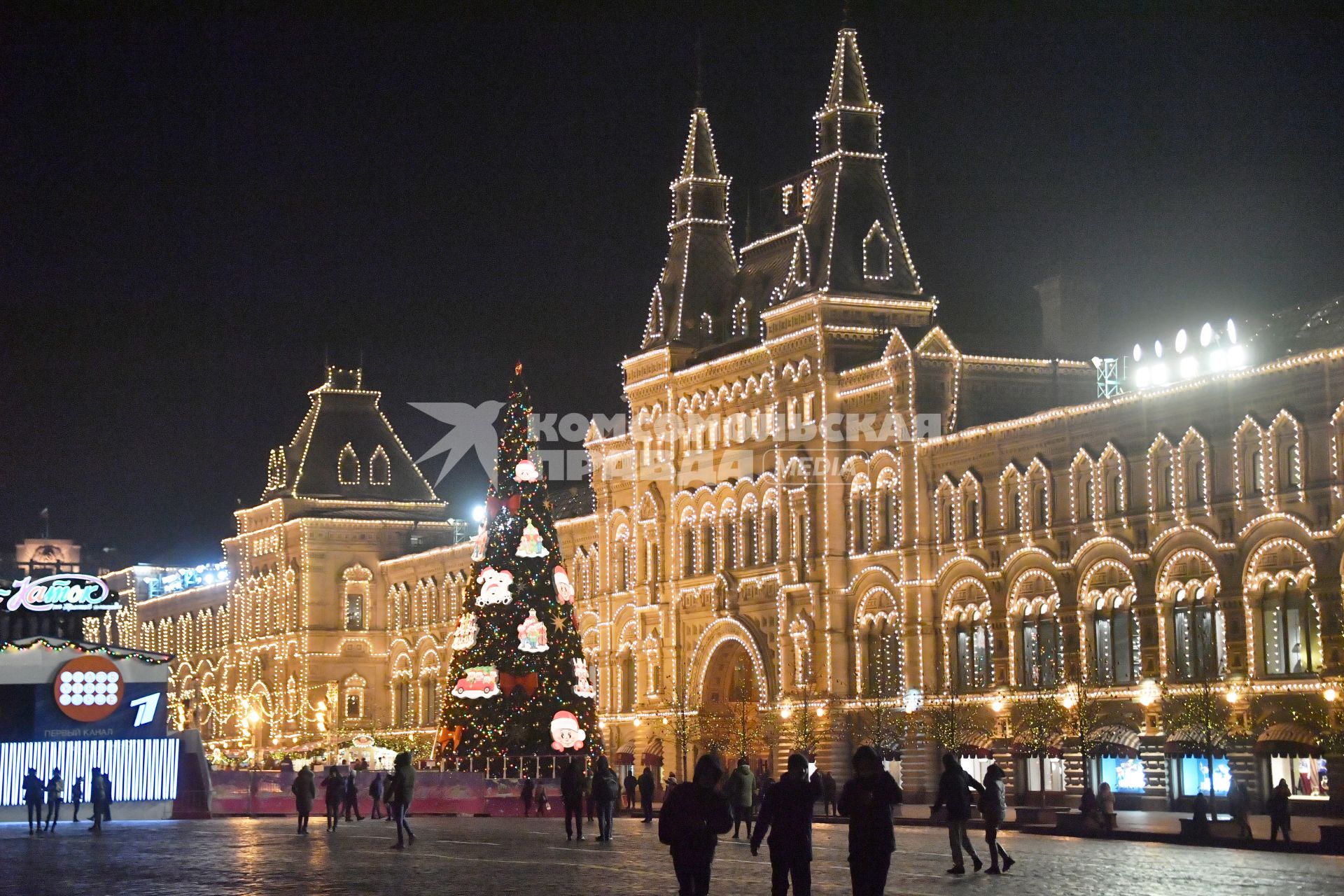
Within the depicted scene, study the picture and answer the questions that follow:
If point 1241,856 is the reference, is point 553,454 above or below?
above

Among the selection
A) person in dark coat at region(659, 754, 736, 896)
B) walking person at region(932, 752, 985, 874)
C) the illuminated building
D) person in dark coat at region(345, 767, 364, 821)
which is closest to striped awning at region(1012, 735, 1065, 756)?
the illuminated building

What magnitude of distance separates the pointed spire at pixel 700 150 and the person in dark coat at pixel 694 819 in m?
64.0

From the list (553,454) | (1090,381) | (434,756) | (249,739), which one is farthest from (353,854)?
(249,739)

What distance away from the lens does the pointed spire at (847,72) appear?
70.6m

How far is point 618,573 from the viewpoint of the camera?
84.3 meters

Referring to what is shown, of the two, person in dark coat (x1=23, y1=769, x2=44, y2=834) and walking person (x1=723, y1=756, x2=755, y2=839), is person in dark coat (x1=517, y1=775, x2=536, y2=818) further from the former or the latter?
walking person (x1=723, y1=756, x2=755, y2=839)

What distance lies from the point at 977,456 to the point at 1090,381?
6.74m

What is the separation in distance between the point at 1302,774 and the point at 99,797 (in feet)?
92.5

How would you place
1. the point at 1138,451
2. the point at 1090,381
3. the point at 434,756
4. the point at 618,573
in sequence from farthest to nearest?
the point at 618,573, the point at 1090,381, the point at 434,756, the point at 1138,451

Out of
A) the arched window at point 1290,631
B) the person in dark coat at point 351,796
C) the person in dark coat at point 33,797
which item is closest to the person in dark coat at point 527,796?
the person in dark coat at point 351,796

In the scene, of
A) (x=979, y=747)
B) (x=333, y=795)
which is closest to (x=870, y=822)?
(x=333, y=795)

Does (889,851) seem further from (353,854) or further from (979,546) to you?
(979,546)

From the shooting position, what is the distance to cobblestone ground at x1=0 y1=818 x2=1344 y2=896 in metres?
26.2

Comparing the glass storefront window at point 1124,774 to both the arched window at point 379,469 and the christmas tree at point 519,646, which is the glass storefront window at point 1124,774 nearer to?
the christmas tree at point 519,646
